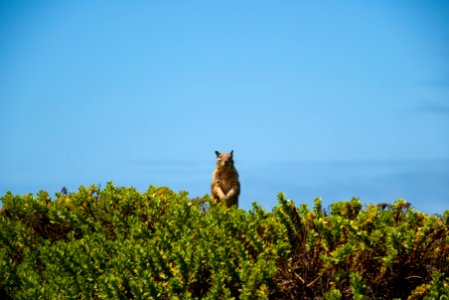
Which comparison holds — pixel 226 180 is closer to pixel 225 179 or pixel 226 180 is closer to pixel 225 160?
pixel 225 179

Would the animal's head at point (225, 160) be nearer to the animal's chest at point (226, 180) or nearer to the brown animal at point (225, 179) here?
the brown animal at point (225, 179)

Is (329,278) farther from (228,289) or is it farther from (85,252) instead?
(85,252)

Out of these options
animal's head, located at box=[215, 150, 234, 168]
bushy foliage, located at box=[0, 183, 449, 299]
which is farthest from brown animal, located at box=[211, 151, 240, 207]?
bushy foliage, located at box=[0, 183, 449, 299]

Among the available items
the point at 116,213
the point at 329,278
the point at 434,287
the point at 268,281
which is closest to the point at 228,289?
the point at 268,281

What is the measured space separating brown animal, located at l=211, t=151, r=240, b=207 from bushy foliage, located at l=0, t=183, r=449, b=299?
5.72m

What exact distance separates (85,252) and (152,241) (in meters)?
1.42

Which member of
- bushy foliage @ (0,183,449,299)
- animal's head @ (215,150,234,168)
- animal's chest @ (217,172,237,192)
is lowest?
bushy foliage @ (0,183,449,299)

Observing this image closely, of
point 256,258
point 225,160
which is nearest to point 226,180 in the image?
point 225,160

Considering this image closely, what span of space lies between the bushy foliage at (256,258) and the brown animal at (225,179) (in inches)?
225

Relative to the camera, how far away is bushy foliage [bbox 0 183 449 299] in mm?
8086

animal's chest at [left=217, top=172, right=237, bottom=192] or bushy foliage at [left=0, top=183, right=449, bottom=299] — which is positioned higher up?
animal's chest at [left=217, top=172, right=237, bottom=192]

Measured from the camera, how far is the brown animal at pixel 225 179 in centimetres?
1599

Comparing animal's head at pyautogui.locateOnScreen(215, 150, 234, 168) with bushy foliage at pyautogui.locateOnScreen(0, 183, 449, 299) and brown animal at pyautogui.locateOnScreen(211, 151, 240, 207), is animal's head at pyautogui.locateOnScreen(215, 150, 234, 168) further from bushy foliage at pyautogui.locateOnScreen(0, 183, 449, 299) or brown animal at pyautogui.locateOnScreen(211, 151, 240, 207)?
bushy foliage at pyautogui.locateOnScreen(0, 183, 449, 299)

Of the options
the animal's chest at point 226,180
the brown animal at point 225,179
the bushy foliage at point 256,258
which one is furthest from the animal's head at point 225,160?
the bushy foliage at point 256,258
